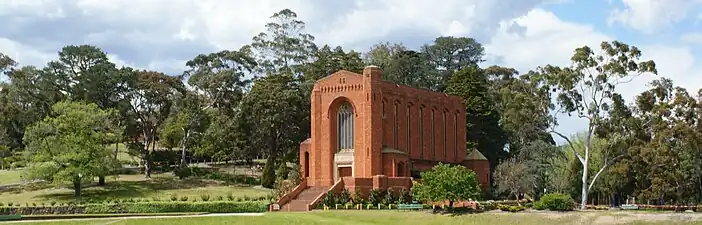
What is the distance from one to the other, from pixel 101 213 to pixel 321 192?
14568mm

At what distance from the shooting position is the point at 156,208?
56.4m

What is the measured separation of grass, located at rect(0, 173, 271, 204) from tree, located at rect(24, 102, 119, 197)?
5.59 ft

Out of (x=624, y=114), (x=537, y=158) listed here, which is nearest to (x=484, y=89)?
(x=537, y=158)

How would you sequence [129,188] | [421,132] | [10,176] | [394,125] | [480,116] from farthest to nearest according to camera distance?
[480,116] → [10,176] → [129,188] → [421,132] → [394,125]

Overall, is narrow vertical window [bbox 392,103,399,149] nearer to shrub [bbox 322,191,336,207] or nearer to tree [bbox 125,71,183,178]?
shrub [bbox 322,191,336,207]

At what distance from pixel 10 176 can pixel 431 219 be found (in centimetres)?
4682

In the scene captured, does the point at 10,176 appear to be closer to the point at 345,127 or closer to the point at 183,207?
the point at 183,207

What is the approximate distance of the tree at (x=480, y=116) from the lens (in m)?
79.7

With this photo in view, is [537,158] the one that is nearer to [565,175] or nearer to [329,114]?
[565,175]

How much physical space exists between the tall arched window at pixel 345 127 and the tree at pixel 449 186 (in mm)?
11103

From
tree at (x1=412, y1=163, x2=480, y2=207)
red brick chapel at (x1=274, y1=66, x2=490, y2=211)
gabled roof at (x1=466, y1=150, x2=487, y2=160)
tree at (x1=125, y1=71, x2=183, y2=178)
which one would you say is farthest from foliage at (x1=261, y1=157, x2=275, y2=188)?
tree at (x1=412, y1=163, x2=480, y2=207)

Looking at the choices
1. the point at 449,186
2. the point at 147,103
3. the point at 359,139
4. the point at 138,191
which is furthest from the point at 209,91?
the point at 449,186

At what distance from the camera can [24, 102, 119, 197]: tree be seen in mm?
64575

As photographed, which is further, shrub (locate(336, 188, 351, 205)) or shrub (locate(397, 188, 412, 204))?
shrub (locate(397, 188, 412, 204))
